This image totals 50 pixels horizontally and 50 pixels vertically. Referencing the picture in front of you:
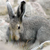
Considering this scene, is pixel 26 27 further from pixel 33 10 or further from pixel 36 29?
pixel 33 10

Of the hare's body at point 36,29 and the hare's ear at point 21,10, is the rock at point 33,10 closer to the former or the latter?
the hare's body at point 36,29

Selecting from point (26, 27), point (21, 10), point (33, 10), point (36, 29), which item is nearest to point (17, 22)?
point (21, 10)

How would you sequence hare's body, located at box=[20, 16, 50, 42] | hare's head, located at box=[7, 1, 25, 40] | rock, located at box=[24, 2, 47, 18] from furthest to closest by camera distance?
1. rock, located at box=[24, 2, 47, 18]
2. hare's body, located at box=[20, 16, 50, 42]
3. hare's head, located at box=[7, 1, 25, 40]

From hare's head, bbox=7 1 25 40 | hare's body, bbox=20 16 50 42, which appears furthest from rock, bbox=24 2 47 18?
hare's head, bbox=7 1 25 40

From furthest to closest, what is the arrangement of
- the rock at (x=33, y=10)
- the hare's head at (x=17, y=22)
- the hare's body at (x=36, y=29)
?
1. the rock at (x=33, y=10)
2. the hare's body at (x=36, y=29)
3. the hare's head at (x=17, y=22)

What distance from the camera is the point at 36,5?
845 cm

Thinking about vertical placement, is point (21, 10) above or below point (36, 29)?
above

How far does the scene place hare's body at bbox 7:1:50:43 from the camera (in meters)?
3.44

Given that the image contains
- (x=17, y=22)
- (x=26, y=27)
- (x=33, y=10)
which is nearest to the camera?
(x=17, y=22)

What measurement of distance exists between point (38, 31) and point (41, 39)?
293mm

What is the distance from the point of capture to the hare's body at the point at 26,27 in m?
3.44

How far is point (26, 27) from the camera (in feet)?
13.2

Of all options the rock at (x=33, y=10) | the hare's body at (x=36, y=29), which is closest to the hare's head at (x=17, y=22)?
the hare's body at (x=36, y=29)

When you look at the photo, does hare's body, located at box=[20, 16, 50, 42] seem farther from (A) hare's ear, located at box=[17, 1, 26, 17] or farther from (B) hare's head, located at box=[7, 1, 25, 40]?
(A) hare's ear, located at box=[17, 1, 26, 17]
